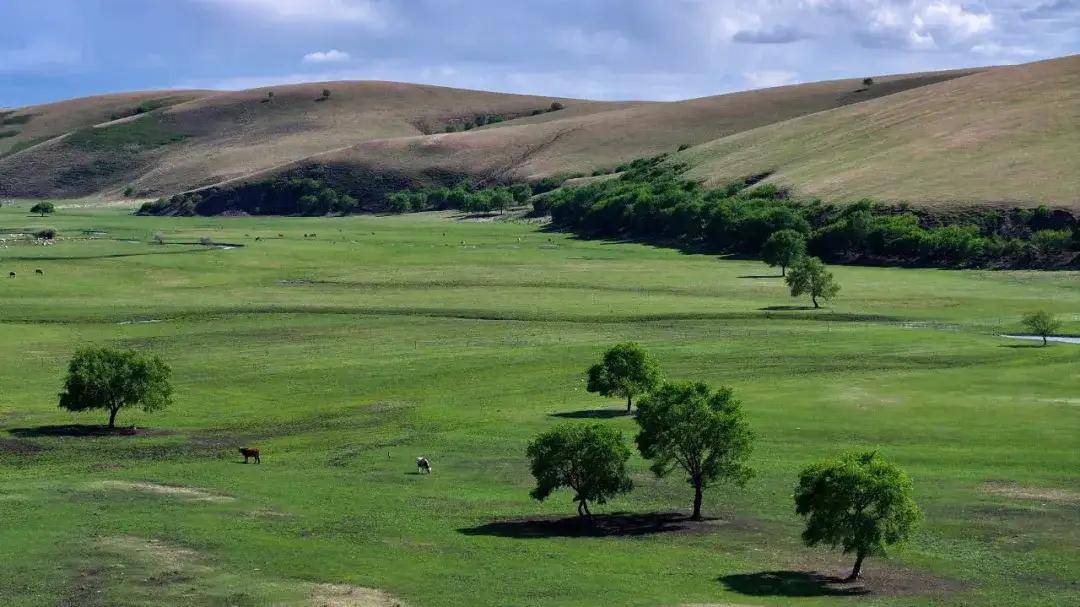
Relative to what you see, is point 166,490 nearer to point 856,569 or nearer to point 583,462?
point 583,462

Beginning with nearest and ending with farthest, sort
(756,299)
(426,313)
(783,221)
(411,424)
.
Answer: (411,424) → (426,313) → (756,299) → (783,221)

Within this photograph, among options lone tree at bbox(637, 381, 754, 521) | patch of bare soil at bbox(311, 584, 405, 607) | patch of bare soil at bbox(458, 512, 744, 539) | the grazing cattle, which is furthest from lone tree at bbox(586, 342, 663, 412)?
patch of bare soil at bbox(311, 584, 405, 607)

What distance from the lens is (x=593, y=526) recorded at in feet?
182

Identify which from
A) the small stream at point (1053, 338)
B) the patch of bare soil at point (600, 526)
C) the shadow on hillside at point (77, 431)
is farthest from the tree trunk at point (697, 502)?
the small stream at point (1053, 338)

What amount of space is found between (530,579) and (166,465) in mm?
24741

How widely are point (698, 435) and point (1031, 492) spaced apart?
13819 millimetres

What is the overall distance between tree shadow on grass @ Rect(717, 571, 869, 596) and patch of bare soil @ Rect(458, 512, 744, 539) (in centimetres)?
648

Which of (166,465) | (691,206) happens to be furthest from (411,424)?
(691,206)

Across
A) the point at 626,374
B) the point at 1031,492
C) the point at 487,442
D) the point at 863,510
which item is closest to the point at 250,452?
the point at 487,442

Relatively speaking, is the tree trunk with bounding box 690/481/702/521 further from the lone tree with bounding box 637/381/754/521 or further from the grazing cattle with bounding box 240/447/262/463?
the grazing cattle with bounding box 240/447/262/463

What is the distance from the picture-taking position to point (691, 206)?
198 metres

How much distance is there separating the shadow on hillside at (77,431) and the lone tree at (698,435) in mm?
28361

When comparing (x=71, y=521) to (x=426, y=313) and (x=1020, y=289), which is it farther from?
(x=1020, y=289)

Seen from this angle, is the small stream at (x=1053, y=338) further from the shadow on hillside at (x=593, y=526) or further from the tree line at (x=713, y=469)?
the shadow on hillside at (x=593, y=526)
